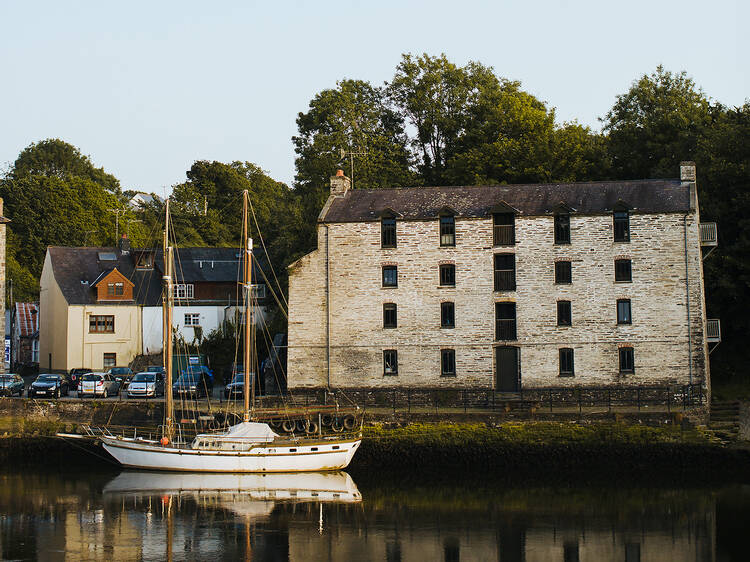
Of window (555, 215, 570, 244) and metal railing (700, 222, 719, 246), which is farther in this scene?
metal railing (700, 222, 719, 246)

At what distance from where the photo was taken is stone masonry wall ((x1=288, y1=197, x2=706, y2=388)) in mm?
43531

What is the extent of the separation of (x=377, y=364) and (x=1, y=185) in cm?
5581

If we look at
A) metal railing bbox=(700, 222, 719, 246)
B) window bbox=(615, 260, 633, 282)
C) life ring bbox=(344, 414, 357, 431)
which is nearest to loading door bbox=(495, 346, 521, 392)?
window bbox=(615, 260, 633, 282)

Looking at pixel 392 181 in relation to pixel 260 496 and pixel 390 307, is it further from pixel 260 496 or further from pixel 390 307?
Answer: pixel 260 496

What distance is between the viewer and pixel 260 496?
35812mm

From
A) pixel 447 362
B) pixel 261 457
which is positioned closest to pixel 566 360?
pixel 447 362

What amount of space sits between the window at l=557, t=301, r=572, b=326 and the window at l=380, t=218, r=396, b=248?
833cm

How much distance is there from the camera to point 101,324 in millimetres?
59125

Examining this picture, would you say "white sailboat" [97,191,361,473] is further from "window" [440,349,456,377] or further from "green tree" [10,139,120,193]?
"green tree" [10,139,120,193]

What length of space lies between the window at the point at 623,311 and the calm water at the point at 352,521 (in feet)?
32.2

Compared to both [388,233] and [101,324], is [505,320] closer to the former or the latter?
[388,233]

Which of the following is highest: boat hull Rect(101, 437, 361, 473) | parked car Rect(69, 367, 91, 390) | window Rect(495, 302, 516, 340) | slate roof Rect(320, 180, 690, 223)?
slate roof Rect(320, 180, 690, 223)

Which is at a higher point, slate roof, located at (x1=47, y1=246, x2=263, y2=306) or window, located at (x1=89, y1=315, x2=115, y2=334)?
slate roof, located at (x1=47, y1=246, x2=263, y2=306)

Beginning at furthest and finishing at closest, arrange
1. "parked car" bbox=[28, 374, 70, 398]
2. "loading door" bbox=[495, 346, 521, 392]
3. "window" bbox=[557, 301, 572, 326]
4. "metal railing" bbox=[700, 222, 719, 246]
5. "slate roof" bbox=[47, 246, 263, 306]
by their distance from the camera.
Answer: "slate roof" bbox=[47, 246, 263, 306]
"parked car" bbox=[28, 374, 70, 398]
"metal railing" bbox=[700, 222, 719, 246]
"loading door" bbox=[495, 346, 521, 392]
"window" bbox=[557, 301, 572, 326]
